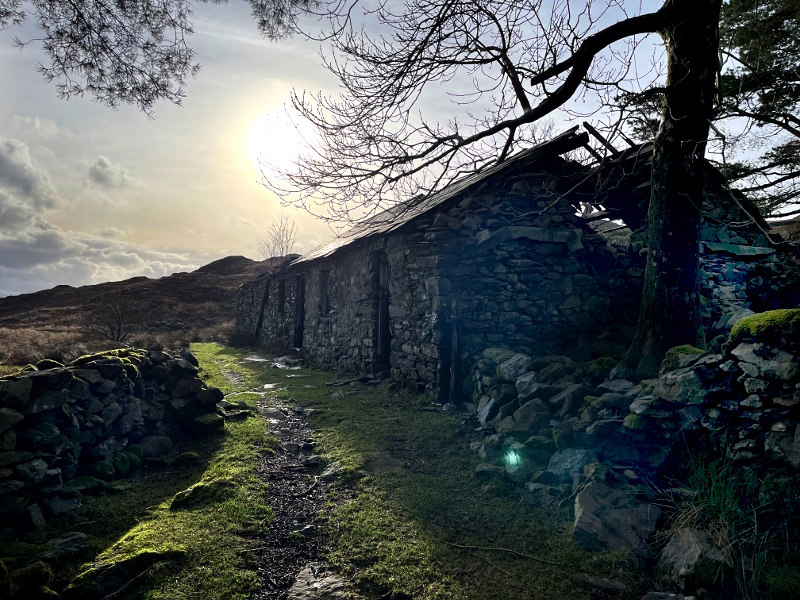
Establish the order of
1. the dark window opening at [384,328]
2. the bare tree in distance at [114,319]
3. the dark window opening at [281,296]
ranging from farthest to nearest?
the dark window opening at [281,296], the bare tree in distance at [114,319], the dark window opening at [384,328]

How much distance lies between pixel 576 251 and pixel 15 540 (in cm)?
876

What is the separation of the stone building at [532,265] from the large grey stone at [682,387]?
10.9ft

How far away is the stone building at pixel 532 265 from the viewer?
25.8ft

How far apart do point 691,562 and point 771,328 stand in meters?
1.80

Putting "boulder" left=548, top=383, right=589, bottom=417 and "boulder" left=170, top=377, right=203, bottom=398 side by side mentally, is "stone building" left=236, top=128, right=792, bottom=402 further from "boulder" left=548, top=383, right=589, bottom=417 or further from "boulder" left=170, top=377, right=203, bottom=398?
"boulder" left=170, top=377, right=203, bottom=398

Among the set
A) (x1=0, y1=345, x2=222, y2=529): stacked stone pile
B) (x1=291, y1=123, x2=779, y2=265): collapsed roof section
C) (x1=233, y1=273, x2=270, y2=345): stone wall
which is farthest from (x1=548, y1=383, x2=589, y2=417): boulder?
(x1=233, y1=273, x2=270, y2=345): stone wall

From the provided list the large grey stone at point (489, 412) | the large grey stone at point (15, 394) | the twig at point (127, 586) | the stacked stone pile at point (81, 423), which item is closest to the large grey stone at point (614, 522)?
the large grey stone at point (489, 412)

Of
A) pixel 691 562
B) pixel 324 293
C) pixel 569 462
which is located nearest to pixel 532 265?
pixel 569 462

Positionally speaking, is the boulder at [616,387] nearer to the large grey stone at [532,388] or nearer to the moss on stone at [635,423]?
the large grey stone at [532,388]

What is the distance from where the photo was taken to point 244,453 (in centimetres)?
545

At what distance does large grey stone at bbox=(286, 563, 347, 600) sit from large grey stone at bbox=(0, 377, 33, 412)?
3.09 m

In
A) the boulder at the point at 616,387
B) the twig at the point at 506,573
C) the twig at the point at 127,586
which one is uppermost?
the boulder at the point at 616,387

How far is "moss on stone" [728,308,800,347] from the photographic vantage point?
10.6 feet

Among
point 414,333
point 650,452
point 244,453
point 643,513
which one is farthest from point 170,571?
point 414,333
